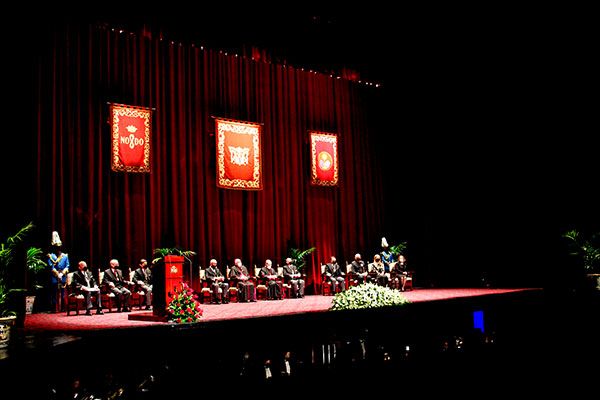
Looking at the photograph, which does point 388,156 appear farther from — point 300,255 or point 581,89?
point 581,89

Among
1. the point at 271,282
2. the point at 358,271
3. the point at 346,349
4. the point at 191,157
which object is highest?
the point at 191,157

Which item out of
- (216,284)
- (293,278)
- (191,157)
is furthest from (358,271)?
(191,157)

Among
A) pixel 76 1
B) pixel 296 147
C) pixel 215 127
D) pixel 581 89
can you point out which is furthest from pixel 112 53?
pixel 581 89

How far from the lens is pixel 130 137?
8555 millimetres

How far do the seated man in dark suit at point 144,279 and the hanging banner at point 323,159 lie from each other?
13.0 feet

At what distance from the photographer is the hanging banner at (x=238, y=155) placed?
31.8ft

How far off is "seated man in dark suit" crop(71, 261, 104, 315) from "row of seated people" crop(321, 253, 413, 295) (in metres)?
4.22

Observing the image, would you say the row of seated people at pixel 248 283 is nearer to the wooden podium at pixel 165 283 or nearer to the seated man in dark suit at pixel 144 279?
the seated man in dark suit at pixel 144 279

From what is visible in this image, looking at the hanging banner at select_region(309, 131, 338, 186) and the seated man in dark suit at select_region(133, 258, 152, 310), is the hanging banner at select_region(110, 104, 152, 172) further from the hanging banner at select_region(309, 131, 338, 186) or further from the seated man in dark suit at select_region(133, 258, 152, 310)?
the hanging banner at select_region(309, 131, 338, 186)

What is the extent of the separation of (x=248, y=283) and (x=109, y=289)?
7.60ft

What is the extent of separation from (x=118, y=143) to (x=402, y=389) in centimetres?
720

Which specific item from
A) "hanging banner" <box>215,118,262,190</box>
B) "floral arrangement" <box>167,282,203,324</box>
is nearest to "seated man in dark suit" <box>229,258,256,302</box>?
"hanging banner" <box>215,118,262,190</box>

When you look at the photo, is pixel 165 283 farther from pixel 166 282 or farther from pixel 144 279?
pixel 144 279

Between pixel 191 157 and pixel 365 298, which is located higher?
pixel 191 157
